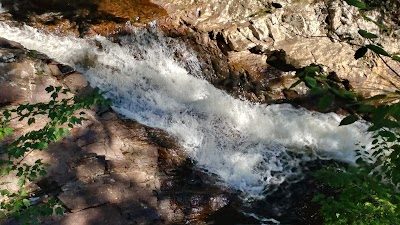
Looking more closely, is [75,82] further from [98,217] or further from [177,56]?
[98,217]

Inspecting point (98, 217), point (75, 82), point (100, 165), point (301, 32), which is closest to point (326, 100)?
point (98, 217)

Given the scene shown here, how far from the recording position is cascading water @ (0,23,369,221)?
6.29 m

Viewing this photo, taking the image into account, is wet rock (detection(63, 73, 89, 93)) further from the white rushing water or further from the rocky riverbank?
the white rushing water

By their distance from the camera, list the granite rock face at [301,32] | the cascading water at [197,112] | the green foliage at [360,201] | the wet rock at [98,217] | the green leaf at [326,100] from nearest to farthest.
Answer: the green leaf at [326,100] → the green foliage at [360,201] → the wet rock at [98,217] → the cascading water at [197,112] → the granite rock face at [301,32]

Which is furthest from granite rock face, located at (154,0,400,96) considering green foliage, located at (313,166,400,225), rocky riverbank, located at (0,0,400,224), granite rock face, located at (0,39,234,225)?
green foliage, located at (313,166,400,225)

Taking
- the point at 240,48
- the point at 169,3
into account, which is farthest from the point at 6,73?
the point at 240,48

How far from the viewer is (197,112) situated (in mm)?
6855

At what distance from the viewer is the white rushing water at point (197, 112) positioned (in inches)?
248

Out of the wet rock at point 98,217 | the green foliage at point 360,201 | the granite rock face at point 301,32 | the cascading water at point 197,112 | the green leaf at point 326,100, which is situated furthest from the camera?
the granite rock face at point 301,32

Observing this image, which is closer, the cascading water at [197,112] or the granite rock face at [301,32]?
the cascading water at [197,112]

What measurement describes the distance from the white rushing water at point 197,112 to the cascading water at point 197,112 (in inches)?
0.6

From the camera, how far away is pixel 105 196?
4934 mm

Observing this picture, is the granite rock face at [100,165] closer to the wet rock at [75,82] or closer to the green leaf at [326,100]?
the wet rock at [75,82]

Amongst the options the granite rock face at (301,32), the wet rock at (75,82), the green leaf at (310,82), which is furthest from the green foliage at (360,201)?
the wet rock at (75,82)
